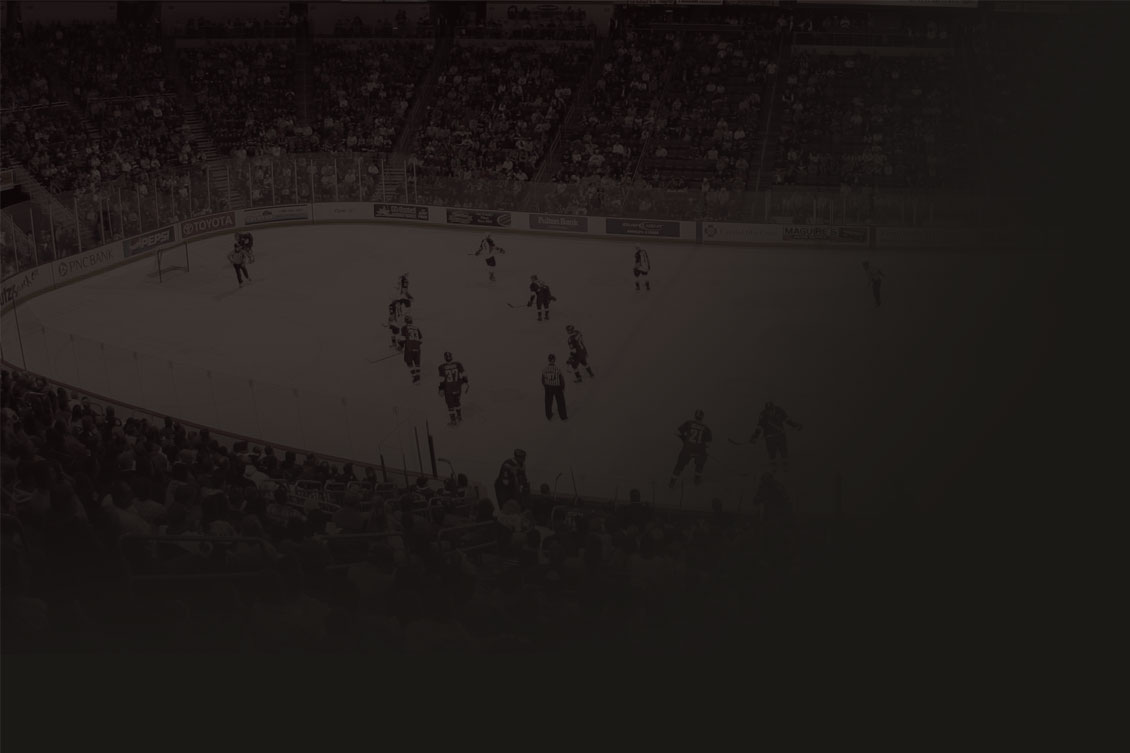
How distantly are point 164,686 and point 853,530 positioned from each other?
4.73 m

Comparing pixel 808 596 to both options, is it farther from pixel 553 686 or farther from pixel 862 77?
pixel 862 77

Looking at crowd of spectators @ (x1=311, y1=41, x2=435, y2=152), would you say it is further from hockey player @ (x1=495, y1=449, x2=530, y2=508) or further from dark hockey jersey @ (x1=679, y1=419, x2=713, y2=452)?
hockey player @ (x1=495, y1=449, x2=530, y2=508)

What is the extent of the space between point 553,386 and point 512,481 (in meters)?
4.37

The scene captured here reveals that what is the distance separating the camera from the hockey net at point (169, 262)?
2956 centimetres

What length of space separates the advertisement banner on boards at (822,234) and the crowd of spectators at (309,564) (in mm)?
19869

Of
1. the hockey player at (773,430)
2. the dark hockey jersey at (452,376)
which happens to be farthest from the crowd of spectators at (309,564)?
the dark hockey jersey at (452,376)

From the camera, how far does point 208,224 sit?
33562 millimetres

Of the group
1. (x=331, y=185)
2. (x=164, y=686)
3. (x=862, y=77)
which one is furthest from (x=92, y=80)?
(x=164, y=686)

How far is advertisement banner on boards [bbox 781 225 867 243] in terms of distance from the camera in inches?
1222

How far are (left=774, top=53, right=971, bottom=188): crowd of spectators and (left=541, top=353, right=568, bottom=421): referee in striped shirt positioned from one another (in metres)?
14.6

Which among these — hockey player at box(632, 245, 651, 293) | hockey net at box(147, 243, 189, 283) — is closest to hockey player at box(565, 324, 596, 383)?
hockey player at box(632, 245, 651, 293)

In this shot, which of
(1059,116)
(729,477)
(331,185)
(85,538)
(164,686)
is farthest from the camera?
(331,185)

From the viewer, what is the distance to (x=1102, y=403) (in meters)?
4.17

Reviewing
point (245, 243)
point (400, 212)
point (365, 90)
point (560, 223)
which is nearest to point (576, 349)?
point (245, 243)
